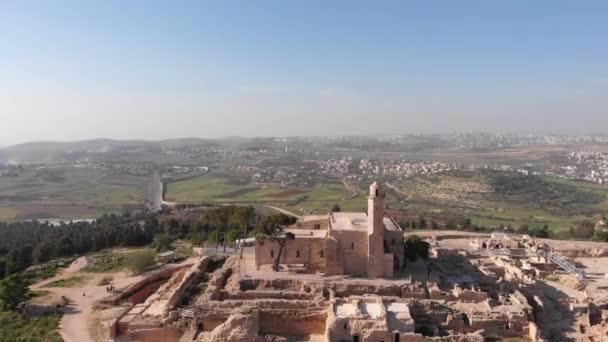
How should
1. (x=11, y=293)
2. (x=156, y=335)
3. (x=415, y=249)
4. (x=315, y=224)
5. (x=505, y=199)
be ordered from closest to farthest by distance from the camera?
(x=156, y=335) < (x=11, y=293) < (x=415, y=249) < (x=315, y=224) < (x=505, y=199)

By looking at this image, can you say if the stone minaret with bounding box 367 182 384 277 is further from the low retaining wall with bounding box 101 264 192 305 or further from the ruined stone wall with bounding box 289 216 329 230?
the low retaining wall with bounding box 101 264 192 305

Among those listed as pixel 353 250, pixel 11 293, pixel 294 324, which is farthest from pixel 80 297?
pixel 353 250

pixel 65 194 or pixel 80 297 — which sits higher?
pixel 80 297

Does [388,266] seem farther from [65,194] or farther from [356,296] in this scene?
[65,194]

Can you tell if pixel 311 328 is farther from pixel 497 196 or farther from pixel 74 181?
pixel 74 181

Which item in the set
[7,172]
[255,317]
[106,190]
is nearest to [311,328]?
[255,317]

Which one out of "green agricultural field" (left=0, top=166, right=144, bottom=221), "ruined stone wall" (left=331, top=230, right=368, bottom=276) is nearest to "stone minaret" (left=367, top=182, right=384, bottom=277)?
"ruined stone wall" (left=331, top=230, right=368, bottom=276)

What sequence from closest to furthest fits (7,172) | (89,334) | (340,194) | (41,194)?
1. (89,334)
2. (340,194)
3. (41,194)
4. (7,172)
